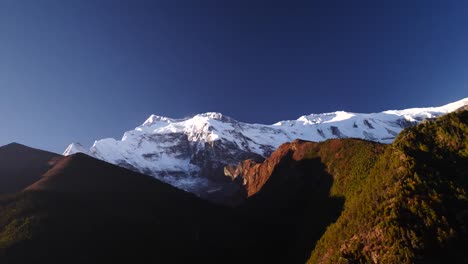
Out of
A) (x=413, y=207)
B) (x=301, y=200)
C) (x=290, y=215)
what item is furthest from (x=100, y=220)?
(x=413, y=207)

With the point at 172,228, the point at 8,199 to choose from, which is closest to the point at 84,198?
the point at 8,199

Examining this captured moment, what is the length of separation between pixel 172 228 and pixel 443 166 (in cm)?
6204

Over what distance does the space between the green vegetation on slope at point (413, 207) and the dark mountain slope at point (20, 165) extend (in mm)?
86923

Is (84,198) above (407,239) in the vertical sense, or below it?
above

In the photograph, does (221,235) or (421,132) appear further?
(221,235)

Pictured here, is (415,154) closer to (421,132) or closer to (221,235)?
(421,132)

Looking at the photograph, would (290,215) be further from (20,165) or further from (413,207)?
(20,165)

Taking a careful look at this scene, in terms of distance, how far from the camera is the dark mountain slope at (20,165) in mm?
111312

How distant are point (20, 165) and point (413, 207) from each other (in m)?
120

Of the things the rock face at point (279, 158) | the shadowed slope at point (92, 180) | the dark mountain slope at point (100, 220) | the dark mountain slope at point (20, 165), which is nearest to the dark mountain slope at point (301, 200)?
the rock face at point (279, 158)

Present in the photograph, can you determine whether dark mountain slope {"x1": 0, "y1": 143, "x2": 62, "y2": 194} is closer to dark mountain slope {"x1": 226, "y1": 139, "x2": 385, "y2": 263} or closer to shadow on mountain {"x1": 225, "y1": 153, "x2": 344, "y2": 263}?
shadow on mountain {"x1": 225, "y1": 153, "x2": 344, "y2": 263}

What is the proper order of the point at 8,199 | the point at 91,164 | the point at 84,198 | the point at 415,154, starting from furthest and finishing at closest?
the point at 91,164 → the point at 84,198 → the point at 8,199 → the point at 415,154

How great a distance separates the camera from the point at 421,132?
72.2 meters

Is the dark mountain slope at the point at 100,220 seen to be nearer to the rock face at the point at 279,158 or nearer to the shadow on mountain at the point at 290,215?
the shadow on mountain at the point at 290,215
